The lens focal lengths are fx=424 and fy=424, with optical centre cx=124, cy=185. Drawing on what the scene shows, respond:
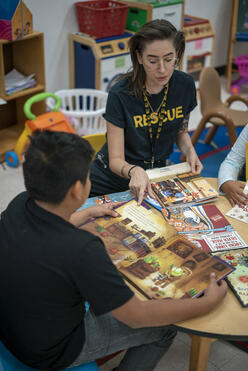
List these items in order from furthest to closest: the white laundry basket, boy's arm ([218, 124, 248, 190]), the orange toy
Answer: the white laundry basket → the orange toy → boy's arm ([218, 124, 248, 190])

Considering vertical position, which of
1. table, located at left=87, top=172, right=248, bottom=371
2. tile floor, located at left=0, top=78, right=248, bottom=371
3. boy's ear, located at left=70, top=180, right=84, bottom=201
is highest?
boy's ear, located at left=70, top=180, right=84, bottom=201

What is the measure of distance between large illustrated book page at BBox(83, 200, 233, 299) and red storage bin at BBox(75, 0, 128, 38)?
9.96 feet

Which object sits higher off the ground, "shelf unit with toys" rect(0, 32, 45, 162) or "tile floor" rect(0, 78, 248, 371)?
"shelf unit with toys" rect(0, 32, 45, 162)

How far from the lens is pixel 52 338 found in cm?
125

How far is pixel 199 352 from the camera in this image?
139 centimetres

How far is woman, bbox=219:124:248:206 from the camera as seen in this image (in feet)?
6.08

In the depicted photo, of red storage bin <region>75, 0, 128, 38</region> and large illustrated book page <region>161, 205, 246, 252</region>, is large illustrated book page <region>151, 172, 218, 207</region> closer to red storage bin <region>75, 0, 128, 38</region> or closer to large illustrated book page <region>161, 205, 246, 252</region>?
large illustrated book page <region>161, 205, 246, 252</region>

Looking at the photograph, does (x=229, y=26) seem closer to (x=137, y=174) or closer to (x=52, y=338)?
(x=137, y=174)

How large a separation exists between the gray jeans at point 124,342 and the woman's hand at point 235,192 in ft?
2.14

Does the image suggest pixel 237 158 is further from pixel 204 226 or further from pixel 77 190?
pixel 77 190

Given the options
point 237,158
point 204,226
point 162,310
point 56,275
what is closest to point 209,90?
point 237,158

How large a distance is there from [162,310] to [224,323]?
19cm

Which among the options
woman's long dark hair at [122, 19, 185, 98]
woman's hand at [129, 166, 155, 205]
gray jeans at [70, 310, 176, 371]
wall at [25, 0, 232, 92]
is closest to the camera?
gray jeans at [70, 310, 176, 371]

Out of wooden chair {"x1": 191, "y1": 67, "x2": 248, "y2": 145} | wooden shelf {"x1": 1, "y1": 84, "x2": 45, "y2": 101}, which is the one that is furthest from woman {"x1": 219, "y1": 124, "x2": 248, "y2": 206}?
wooden shelf {"x1": 1, "y1": 84, "x2": 45, "y2": 101}
